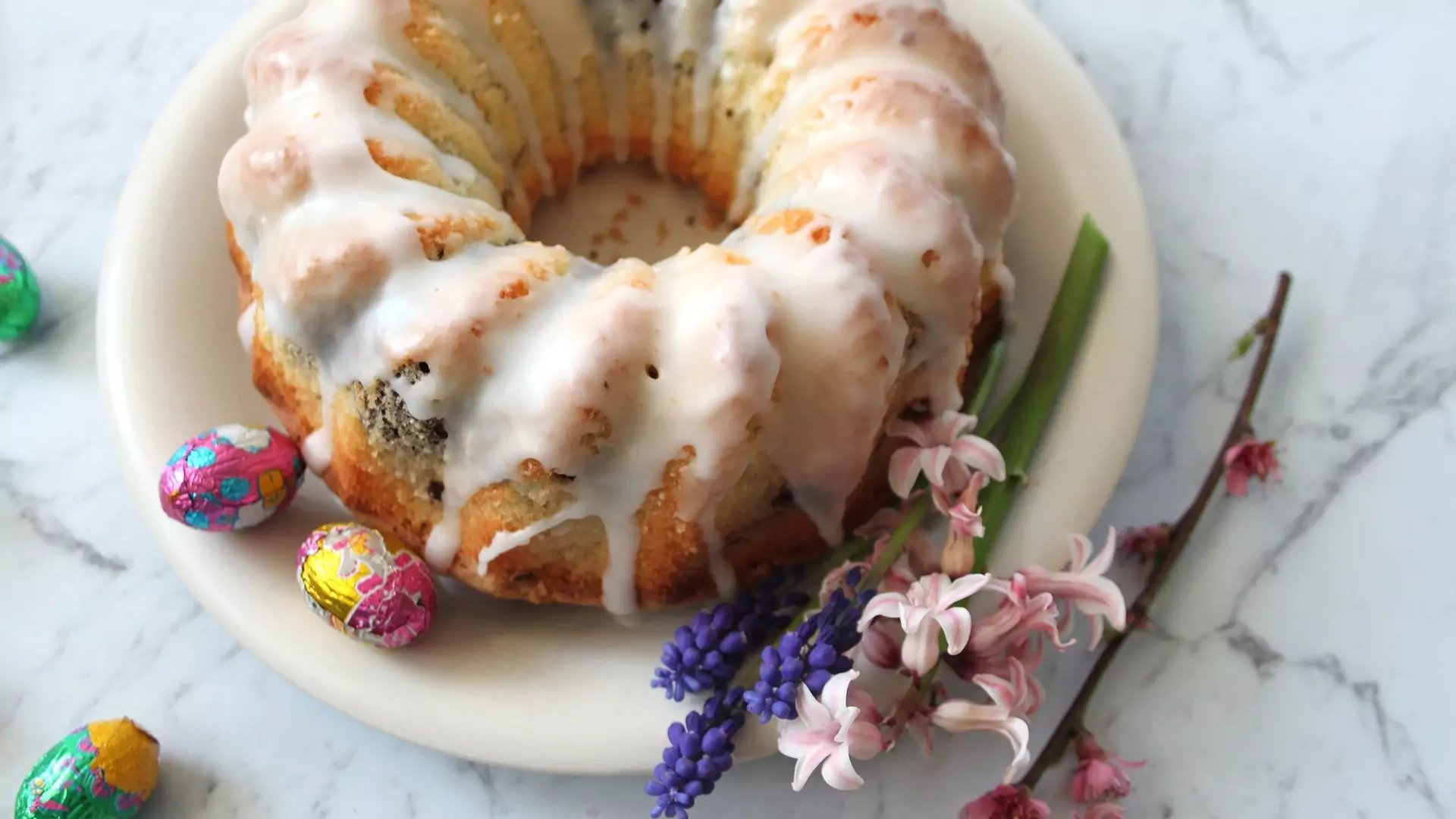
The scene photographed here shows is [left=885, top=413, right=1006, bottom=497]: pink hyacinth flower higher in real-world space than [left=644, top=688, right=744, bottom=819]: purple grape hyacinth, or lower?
higher

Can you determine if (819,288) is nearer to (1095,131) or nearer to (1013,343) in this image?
(1013,343)

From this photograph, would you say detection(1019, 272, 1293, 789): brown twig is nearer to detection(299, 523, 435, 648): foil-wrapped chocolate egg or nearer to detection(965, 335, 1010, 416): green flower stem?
detection(965, 335, 1010, 416): green flower stem

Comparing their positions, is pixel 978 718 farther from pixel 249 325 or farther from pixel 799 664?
pixel 249 325

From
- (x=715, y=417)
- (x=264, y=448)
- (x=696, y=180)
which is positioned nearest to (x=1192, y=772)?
(x=715, y=417)

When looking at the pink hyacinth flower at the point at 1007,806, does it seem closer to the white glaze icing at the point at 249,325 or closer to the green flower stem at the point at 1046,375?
the green flower stem at the point at 1046,375

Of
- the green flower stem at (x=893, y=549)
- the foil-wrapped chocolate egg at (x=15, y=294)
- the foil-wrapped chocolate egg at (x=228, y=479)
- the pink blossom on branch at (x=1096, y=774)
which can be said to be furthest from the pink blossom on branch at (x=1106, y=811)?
the foil-wrapped chocolate egg at (x=15, y=294)

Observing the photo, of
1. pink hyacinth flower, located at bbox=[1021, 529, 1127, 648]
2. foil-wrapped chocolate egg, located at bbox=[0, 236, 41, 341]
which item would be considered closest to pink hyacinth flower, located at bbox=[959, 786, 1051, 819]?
pink hyacinth flower, located at bbox=[1021, 529, 1127, 648]

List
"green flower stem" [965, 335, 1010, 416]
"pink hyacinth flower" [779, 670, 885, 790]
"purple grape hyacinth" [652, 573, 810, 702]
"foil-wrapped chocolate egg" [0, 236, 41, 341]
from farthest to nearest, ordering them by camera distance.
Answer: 1. "foil-wrapped chocolate egg" [0, 236, 41, 341]
2. "green flower stem" [965, 335, 1010, 416]
3. "purple grape hyacinth" [652, 573, 810, 702]
4. "pink hyacinth flower" [779, 670, 885, 790]

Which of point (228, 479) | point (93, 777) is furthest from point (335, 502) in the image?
point (93, 777)
